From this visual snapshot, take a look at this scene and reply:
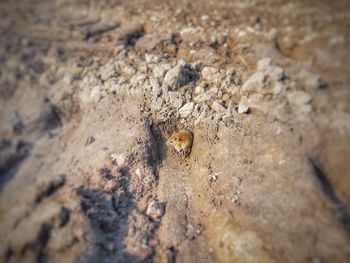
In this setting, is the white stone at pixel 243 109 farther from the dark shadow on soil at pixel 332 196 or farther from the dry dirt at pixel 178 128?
the dark shadow on soil at pixel 332 196

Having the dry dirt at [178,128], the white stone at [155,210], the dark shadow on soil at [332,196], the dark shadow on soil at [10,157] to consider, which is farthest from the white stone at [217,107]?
the dark shadow on soil at [10,157]

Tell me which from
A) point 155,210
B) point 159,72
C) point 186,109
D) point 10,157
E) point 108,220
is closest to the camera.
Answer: point 108,220

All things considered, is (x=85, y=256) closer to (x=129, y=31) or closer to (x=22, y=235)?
(x=22, y=235)

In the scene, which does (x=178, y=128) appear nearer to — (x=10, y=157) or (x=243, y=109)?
(x=243, y=109)

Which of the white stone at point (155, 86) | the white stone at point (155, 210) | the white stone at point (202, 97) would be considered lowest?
the white stone at point (155, 210)

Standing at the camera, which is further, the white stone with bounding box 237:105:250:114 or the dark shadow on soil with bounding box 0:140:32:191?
the white stone with bounding box 237:105:250:114

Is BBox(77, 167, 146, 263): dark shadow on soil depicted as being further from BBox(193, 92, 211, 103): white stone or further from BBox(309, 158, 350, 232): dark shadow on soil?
BBox(309, 158, 350, 232): dark shadow on soil

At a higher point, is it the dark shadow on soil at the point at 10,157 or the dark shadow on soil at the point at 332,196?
the dark shadow on soil at the point at 10,157

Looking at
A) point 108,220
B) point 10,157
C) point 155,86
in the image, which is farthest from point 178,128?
point 10,157

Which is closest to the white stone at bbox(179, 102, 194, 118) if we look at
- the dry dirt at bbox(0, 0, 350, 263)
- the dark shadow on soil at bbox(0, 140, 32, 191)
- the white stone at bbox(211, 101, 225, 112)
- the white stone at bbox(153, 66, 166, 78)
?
the dry dirt at bbox(0, 0, 350, 263)
